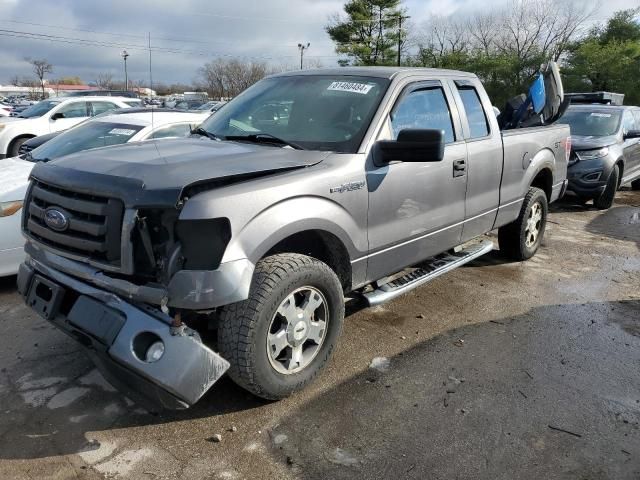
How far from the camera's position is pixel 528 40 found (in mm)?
43469

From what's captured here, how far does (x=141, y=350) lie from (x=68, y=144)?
4.33 m

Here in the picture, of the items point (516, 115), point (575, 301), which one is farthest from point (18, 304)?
point (516, 115)

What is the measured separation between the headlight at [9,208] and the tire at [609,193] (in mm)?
8782

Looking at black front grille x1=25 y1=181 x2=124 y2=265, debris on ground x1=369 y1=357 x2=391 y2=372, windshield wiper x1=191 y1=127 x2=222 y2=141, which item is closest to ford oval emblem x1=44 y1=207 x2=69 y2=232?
black front grille x1=25 y1=181 x2=124 y2=265

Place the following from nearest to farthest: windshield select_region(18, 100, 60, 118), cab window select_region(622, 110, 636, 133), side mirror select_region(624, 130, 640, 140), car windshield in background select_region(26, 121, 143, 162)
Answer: car windshield in background select_region(26, 121, 143, 162) < side mirror select_region(624, 130, 640, 140) < cab window select_region(622, 110, 636, 133) < windshield select_region(18, 100, 60, 118)

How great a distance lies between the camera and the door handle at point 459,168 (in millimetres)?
4168

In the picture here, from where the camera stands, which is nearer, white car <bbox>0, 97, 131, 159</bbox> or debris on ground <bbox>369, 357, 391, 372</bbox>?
debris on ground <bbox>369, 357, 391, 372</bbox>

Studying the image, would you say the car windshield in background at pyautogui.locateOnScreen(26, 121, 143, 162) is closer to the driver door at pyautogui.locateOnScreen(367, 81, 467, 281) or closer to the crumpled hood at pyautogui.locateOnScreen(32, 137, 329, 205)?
the crumpled hood at pyautogui.locateOnScreen(32, 137, 329, 205)

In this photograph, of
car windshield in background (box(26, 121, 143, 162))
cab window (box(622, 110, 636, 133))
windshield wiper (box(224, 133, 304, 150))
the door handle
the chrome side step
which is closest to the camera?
windshield wiper (box(224, 133, 304, 150))

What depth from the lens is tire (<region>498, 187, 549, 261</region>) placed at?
221 inches

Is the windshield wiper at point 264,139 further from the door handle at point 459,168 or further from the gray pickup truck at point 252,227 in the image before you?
the door handle at point 459,168

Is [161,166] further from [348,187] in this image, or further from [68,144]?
[68,144]

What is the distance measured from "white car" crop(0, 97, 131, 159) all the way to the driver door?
10233 mm

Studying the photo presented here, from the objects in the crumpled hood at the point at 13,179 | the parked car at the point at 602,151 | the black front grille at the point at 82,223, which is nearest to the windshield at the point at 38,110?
the crumpled hood at the point at 13,179
